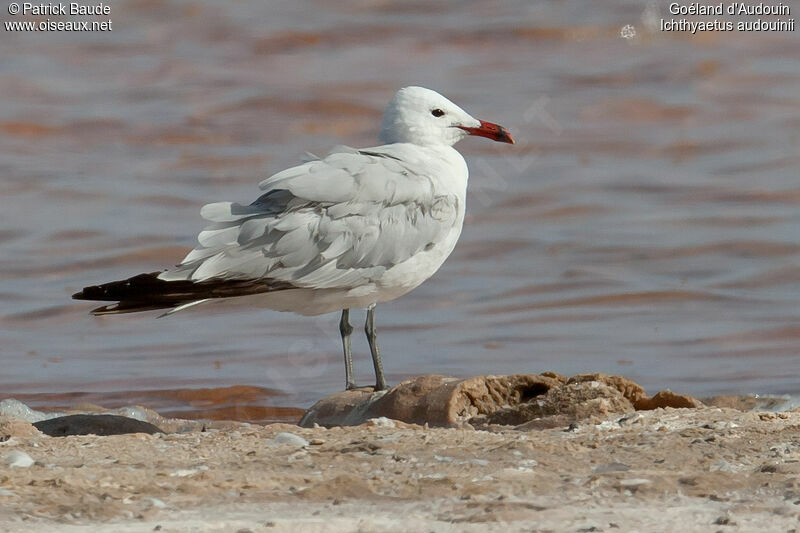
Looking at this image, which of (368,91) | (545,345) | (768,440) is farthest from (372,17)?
(768,440)

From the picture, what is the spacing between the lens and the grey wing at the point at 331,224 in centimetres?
610

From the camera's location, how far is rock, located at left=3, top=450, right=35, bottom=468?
13.7 ft

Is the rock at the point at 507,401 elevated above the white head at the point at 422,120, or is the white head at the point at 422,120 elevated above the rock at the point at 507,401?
the white head at the point at 422,120

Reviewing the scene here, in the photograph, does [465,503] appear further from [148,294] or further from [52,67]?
[52,67]

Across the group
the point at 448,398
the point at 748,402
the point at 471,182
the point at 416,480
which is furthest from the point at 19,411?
the point at 471,182

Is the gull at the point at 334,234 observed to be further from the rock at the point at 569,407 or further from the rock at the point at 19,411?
the rock at the point at 19,411

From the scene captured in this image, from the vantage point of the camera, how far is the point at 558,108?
50.1 ft

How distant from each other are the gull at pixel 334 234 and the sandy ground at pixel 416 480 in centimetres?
133

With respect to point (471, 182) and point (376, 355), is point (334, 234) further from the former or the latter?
point (471, 182)

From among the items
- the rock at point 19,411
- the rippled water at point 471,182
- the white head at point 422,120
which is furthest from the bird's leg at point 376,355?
the rock at point 19,411

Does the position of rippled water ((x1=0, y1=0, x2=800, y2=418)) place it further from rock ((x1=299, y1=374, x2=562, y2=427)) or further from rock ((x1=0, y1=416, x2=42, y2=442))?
rock ((x1=0, y1=416, x2=42, y2=442))

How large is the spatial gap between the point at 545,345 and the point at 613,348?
16.5 inches

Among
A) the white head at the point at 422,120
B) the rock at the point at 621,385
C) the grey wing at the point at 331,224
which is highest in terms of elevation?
the white head at the point at 422,120

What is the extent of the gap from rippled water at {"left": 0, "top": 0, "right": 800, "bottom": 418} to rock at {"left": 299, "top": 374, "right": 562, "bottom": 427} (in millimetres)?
2253
